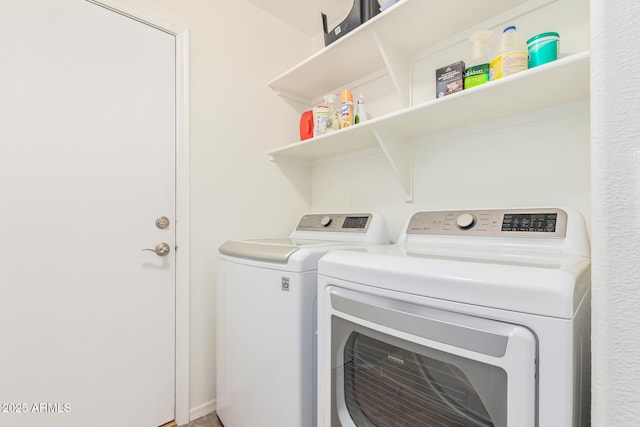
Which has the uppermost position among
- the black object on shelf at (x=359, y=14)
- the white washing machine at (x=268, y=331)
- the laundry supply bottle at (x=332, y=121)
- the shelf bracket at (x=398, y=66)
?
the black object on shelf at (x=359, y=14)

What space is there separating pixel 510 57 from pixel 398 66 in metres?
0.60

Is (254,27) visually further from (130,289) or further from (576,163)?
(576,163)

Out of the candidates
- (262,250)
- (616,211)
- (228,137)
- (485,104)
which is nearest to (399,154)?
(485,104)

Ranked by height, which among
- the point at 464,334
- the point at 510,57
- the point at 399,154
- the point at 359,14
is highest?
the point at 359,14

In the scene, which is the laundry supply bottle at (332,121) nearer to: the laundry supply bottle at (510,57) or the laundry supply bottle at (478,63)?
the laundry supply bottle at (478,63)

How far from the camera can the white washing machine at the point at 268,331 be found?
3.51 feet

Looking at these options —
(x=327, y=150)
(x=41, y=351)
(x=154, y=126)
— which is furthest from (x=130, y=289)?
(x=327, y=150)

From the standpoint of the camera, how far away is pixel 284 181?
2111 millimetres

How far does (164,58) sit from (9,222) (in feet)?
3.47

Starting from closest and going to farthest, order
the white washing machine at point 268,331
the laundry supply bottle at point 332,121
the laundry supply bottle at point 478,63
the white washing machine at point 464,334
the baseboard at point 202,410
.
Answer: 1. the white washing machine at point 464,334
2. the white washing machine at point 268,331
3. the laundry supply bottle at point 478,63
4. the baseboard at point 202,410
5. the laundry supply bottle at point 332,121

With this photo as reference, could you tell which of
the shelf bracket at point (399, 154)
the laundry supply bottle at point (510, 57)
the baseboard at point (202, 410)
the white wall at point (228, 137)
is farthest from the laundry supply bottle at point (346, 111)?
the baseboard at point (202, 410)

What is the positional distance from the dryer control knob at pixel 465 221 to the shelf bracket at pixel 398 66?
0.64 m

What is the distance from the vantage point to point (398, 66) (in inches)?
60.8

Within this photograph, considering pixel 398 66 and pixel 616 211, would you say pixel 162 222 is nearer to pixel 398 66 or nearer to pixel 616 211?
pixel 398 66
